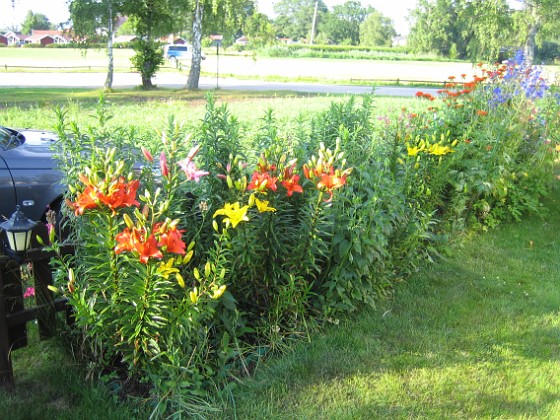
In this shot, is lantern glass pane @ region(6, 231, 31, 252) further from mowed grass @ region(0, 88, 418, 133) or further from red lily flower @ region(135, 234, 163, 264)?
mowed grass @ region(0, 88, 418, 133)

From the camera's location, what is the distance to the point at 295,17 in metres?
123

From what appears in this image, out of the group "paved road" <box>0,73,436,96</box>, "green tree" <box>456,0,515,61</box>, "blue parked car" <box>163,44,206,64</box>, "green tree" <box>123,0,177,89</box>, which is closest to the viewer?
"green tree" <box>456,0,515,61</box>

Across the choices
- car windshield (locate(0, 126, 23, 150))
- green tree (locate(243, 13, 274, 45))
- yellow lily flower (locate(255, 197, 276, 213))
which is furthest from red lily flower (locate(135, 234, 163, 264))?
green tree (locate(243, 13, 274, 45))

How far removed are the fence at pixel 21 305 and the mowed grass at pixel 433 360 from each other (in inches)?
45.8

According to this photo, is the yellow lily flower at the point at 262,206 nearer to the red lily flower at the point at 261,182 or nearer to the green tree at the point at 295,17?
the red lily flower at the point at 261,182

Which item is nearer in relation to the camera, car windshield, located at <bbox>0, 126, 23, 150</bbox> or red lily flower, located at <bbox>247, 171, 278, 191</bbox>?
red lily flower, located at <bbox>247, 171, 278, 191</bbox>

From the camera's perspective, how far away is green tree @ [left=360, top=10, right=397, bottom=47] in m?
105

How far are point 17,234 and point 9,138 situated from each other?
105 inches

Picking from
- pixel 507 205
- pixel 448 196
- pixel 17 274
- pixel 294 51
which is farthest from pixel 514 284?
pixel 294 51

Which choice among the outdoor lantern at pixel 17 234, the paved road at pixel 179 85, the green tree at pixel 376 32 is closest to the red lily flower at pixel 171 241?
the outdoor lantern at pixel 17 234

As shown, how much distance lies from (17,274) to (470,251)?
3.94 meters

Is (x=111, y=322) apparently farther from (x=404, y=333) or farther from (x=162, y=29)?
(x=162, y=29)

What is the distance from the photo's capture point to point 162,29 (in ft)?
72.5

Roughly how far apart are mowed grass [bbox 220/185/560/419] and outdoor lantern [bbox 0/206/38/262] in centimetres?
132
